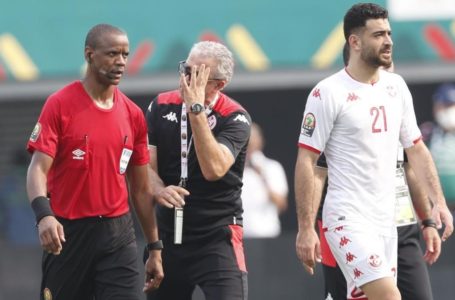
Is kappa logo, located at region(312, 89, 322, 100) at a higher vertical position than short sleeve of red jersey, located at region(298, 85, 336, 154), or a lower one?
higher

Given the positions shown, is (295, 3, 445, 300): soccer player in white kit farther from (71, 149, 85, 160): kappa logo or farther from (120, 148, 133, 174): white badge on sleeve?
(71, 149, 85, 160): kappa logo

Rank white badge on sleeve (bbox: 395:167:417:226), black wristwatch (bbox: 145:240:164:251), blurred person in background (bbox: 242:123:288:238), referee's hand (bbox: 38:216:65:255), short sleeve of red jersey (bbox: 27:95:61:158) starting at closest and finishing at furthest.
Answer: referee's hand (bbox: 38:216:65:255), short sleeve of red jersey (bbox: 27:95:61:158), black wristwatch (bbox: 145:240:164:251), white badge on sleeve (bbox: 395:167:417:226), blurred person in background (bbox: 242:123:288:238)

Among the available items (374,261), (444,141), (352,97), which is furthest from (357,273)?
(444,141)

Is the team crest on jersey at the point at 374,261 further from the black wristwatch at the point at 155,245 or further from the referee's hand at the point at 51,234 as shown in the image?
the referee's hand at the point at 51,234

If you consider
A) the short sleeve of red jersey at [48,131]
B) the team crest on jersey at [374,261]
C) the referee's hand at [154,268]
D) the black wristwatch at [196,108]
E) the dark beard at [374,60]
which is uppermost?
the dark beard at [374,60]

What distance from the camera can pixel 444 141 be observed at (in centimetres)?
1238

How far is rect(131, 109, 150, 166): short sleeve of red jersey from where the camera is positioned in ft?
25.8

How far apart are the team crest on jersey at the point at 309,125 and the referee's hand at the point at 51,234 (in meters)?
1.58

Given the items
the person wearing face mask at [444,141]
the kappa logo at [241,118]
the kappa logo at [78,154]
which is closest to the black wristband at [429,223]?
the kappa logo at [241,118]

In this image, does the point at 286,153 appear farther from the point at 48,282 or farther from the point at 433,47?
the point at 48,282

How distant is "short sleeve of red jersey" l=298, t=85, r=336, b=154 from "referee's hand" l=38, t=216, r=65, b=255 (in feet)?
5.13

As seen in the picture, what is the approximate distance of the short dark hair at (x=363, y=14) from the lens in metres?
7.84

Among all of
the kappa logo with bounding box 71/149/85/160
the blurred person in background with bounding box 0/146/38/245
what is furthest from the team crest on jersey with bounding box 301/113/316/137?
the blurred person in background with bounding box 0/146/38/245

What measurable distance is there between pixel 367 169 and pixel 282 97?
9.91 metres
